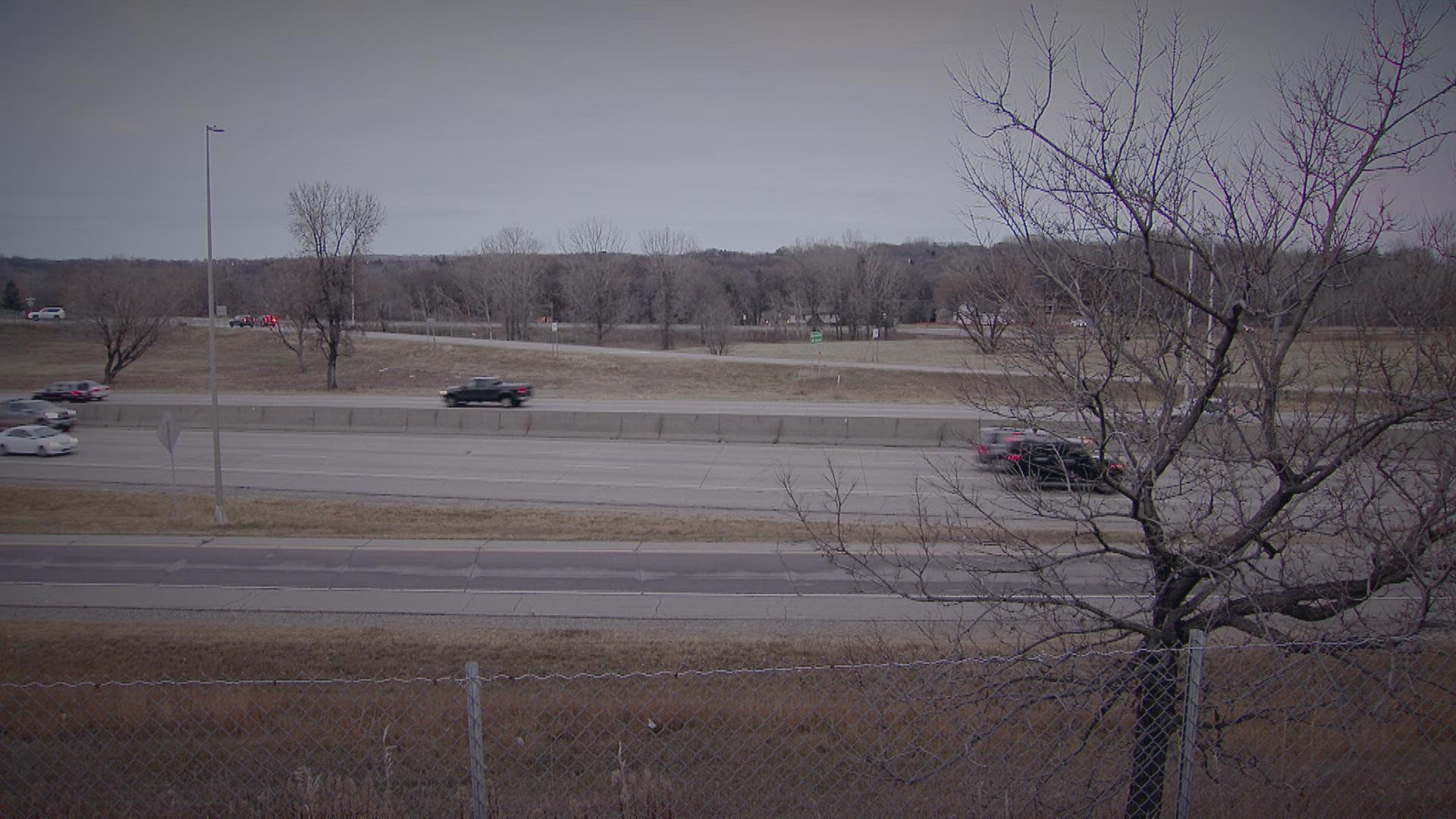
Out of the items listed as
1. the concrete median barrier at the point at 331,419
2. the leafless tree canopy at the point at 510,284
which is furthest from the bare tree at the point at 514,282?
the concrete median barrier at the point at 331,419

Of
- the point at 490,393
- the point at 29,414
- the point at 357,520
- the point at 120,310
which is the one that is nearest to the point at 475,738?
the point at 357,520

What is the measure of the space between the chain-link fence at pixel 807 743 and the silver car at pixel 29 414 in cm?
3019

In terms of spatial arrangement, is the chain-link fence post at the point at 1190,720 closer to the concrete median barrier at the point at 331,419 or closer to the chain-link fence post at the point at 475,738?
the chain-link fence post at the point at 475,738

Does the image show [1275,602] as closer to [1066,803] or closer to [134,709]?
[1066,803]

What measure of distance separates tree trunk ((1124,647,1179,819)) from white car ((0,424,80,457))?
35.4 metres

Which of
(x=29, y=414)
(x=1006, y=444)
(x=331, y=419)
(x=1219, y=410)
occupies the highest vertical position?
(x=1219, y=410)

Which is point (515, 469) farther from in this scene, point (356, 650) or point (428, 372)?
point (428, 372)

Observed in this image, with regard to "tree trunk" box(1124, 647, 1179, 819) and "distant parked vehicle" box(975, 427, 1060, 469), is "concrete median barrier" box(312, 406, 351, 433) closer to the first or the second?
"distant parked vehicle" box(975, 427, 1060, 469)

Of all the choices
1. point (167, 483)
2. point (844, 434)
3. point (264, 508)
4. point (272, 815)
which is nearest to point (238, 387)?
point (167, 483)

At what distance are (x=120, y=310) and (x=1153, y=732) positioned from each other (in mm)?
62672

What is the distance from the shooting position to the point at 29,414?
109 feet

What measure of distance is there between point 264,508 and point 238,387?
36.7 meters

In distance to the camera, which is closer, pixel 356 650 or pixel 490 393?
pixel 356 650

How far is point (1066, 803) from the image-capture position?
5332 mm
